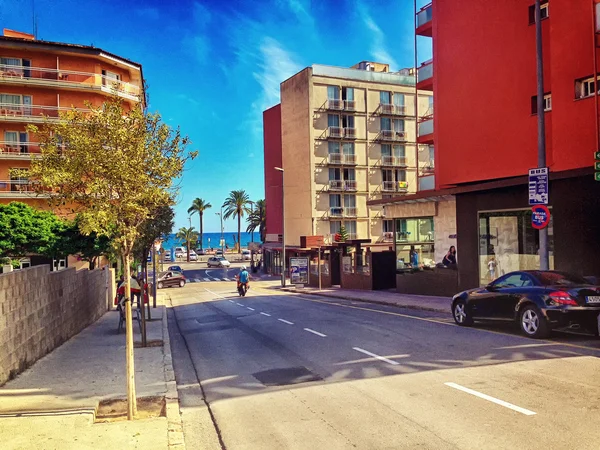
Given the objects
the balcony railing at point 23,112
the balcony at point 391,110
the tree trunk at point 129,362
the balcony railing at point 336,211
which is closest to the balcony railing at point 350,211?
the balcony railing at point 336,211

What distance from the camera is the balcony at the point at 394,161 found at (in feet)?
207

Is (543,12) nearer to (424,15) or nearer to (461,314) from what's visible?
(424,15)

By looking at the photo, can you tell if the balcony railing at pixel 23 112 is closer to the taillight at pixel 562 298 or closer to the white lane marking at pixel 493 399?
the taillight at pixel 562 298

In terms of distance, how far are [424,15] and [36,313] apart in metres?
24.4

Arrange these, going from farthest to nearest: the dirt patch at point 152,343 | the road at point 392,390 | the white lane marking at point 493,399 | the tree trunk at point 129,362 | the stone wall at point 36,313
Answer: the dirt patch at point 152,343 → the stone wall at point 36,313 → the tree trunk at point 129,362 → the white lane marking at point 493,399 → the road at point 392,390

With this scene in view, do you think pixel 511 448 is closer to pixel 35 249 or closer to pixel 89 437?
pixel 89 437

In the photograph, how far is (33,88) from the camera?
141ft

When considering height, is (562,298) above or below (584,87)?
below

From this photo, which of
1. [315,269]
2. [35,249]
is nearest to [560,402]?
[35,249]

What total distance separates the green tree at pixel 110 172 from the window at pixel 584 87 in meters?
Result: 15.0

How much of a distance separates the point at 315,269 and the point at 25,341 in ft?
105

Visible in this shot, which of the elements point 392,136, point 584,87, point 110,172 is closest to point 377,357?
point 110,172

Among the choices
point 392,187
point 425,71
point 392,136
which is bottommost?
point 392,187

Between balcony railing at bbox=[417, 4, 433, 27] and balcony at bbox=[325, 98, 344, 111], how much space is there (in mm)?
31400
